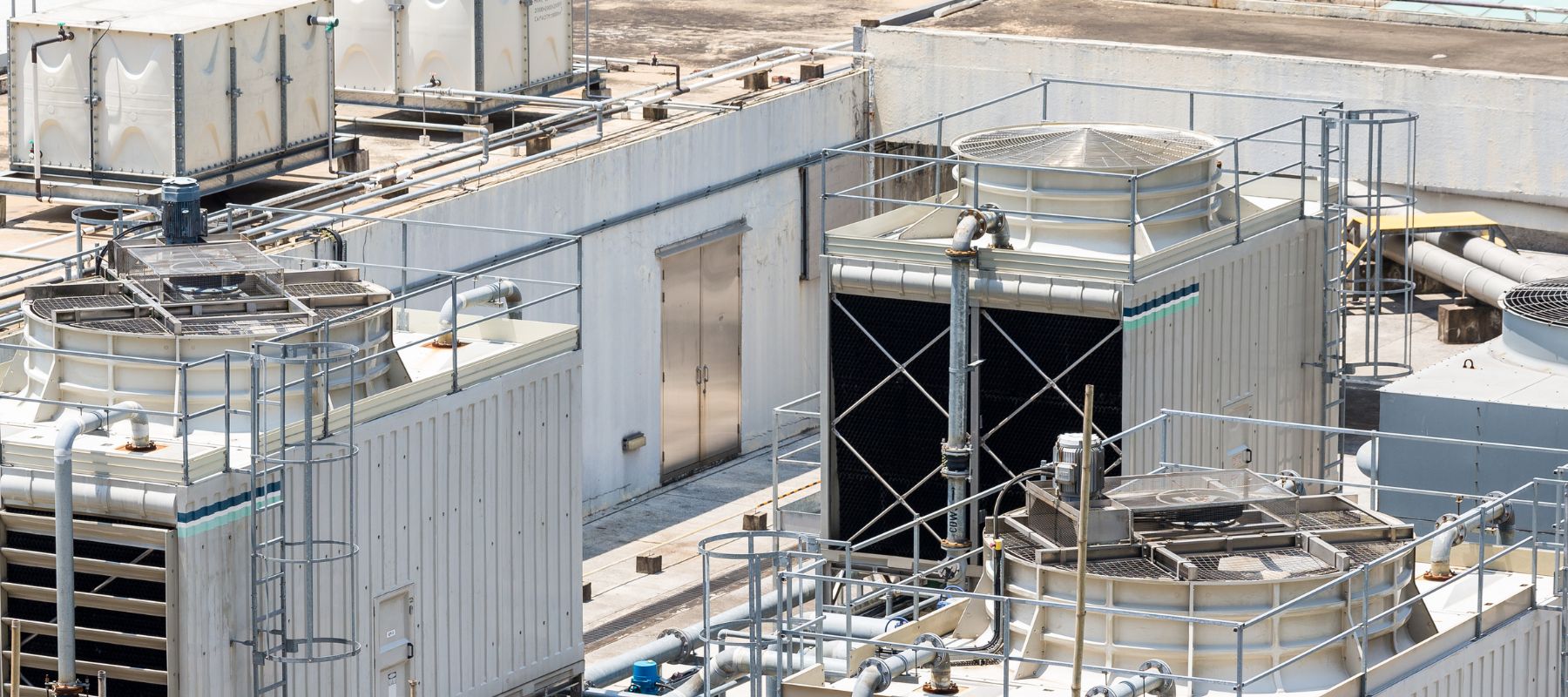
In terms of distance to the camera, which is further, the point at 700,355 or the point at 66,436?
the point at 700,355

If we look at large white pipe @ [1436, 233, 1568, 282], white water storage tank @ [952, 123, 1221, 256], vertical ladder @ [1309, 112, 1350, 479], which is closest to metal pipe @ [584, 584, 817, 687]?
white water storage tank @ [952, 123, 1221, 256]

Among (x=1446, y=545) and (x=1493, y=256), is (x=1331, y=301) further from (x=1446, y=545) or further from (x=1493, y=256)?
(x=1493, y=256)

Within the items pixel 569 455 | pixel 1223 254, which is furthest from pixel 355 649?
pixel 1223 254

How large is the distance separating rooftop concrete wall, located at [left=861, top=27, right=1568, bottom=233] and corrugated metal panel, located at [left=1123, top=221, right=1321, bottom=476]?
900 centimetres

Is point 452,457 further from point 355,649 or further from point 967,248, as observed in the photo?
point 967,248

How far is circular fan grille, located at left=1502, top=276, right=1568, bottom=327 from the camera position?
90.3ft

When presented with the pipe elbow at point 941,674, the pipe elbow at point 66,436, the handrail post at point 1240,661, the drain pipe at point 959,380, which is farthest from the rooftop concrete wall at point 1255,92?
the pipe elbow at point 66,436

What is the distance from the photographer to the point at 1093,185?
2670 centimetres

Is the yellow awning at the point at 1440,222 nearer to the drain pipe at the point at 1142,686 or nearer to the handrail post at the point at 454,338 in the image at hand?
the handrail post at the point at 454,338

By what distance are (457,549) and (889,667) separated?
501 cm

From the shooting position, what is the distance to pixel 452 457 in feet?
74.4

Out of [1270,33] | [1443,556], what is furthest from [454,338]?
[1270,33]

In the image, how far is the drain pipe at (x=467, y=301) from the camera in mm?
23031

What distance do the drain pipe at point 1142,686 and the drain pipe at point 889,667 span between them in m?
1.24
